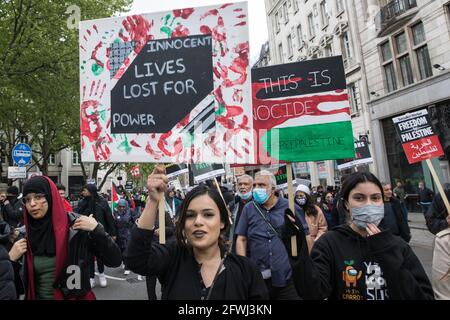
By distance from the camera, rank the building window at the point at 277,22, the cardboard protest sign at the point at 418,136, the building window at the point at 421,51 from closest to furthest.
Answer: the cardboard protest sign at the point at 418,136 < the building window at the point at 421,51 < the building window at the point at 277,22

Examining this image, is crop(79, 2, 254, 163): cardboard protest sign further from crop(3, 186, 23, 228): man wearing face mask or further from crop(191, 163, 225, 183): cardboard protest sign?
crop(191, 163, 225, 183): cardboard protest sign

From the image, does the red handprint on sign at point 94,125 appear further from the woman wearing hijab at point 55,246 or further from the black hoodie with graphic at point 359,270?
the black hoodie with graphic at point 359,270

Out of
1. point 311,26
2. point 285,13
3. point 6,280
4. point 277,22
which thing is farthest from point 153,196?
point 277,22

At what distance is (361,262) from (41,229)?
2339 millimetres

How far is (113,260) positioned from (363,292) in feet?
6.17

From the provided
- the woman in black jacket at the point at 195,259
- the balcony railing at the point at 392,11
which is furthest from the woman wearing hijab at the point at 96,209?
the balcony railing at the point at 392,11

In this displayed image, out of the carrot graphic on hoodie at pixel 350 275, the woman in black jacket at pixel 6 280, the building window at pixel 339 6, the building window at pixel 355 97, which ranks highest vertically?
the building window at pixel 339 6

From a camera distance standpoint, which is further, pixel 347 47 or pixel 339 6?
pixel 339 6

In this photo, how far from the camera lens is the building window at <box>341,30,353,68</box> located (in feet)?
75.2

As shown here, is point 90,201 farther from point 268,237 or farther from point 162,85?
point 162,85

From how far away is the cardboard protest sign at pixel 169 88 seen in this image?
9.43 ft

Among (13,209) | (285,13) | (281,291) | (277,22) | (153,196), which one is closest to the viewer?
(153,196)

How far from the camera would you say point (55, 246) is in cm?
281

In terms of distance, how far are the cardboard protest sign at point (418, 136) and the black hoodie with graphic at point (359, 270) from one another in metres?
3.35
